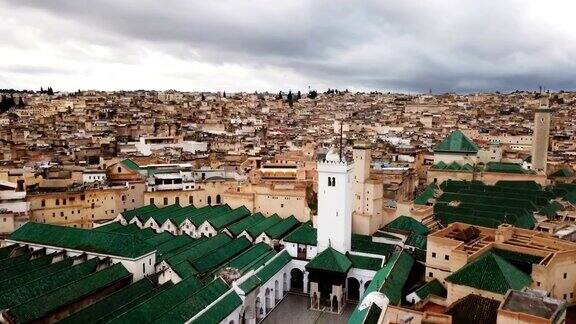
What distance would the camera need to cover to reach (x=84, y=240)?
22.7m

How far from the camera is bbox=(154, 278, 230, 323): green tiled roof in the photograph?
15620 mm

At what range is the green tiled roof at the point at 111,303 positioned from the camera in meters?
15.8

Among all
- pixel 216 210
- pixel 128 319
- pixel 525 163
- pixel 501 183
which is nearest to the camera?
pixel 128 319

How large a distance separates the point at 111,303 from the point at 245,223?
1125 cm

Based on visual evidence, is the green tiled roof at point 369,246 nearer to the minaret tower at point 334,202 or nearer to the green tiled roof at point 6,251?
the minaret tower at point 334,202

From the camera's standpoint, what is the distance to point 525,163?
39250mm

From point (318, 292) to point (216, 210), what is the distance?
1122cm

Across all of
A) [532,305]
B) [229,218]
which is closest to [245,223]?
[229,218]

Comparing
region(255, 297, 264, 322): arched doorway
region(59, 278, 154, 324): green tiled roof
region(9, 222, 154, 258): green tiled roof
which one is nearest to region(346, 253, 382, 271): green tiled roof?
region(255, 297, 264, 322): arched doorway

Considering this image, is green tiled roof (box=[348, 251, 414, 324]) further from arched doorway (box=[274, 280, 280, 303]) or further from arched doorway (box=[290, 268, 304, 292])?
arched doorway (box=[290, 268, 304, 292])

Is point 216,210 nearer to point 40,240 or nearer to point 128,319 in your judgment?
point 40,240

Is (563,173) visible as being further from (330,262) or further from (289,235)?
(330,262)

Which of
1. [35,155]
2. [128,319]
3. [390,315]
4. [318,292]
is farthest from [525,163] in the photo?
[35,155]

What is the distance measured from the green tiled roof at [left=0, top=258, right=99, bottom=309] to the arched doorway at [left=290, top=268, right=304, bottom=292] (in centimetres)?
915
